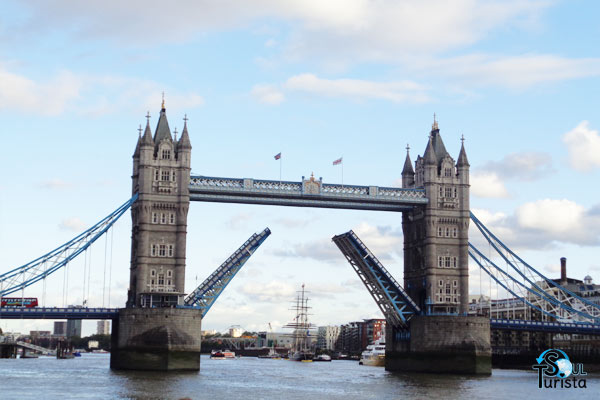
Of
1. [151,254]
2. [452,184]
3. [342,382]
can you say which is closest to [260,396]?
[342,382]

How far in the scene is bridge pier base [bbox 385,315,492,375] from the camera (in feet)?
306

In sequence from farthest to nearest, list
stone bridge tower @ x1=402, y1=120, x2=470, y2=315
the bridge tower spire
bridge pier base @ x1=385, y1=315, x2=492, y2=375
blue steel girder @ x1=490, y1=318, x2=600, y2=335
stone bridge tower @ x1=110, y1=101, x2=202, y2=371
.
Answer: blue steel girder @ x1=490, y1=318, x2=600, y2=335, stone bridge tower @ x1=402, y1=120, x2=470, y2=315, bridge pier base @ x1=385, y1=315, x2=492, y2=375, the bridge tower spire, stone bridge tower @ x1=110, y1=101, x2=202, y2=371

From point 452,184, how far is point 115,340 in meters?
39.1

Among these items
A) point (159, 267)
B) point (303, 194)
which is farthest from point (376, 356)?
point (159, 267)

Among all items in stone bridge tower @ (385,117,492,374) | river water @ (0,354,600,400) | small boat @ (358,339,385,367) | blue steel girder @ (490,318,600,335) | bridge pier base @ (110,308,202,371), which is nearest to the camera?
river water @ (0,354,600,400)

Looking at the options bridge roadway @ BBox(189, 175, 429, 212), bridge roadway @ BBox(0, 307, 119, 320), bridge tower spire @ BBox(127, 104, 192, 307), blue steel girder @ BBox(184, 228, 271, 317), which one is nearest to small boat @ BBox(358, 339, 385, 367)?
bridge roadway @ BBox(189, 175, 429, 212)

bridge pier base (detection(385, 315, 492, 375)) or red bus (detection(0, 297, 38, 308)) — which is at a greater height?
red bus (detection(0, 297, 38, 308))

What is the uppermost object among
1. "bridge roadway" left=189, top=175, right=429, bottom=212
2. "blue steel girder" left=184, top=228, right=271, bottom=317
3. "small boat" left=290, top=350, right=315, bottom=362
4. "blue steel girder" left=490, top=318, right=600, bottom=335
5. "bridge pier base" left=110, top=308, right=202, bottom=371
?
"bridge roadway" left=189, top=175, right=429, bottom=212

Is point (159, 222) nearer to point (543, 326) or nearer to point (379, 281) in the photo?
point (379, 281)

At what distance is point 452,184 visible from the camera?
101562 millimetres

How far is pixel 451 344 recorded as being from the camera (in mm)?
93812

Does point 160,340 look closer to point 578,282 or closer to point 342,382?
point 342,382

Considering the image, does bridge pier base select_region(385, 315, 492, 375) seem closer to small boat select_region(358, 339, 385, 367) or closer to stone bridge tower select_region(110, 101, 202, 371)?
stone bridge tower select_region(110, 101, 202, 371)

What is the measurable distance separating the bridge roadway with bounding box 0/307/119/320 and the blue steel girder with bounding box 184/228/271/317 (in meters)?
7.93
